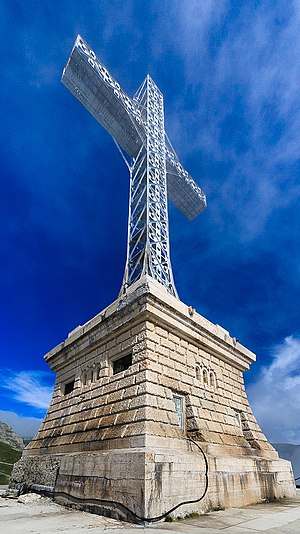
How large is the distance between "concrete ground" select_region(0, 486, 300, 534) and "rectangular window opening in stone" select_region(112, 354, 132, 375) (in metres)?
3.98

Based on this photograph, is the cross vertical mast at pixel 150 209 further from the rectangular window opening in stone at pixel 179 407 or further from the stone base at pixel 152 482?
the stone base at pixel 152 482

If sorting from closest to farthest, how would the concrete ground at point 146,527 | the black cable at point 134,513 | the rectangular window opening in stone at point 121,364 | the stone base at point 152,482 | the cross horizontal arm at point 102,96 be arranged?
the concrete ground at point 146,527, the black cable at point 134,513, the stone base at point 152,482, the rectangular window opening in stone at point 121,364, the cross horizontal arm at point 102,96

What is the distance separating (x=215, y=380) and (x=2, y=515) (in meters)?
8.11

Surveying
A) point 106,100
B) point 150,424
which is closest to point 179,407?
point 150,424

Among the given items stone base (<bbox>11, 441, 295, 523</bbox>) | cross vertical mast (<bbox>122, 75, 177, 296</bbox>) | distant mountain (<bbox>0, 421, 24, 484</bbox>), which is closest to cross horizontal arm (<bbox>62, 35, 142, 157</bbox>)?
cross vertical mast (<bbox>122, 75, 177, 296</bbox>)

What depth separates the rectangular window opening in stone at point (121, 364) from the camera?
10672 millimetres

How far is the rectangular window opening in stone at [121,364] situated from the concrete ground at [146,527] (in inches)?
157

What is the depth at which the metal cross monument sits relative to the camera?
1809cm

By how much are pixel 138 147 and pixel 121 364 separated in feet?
56.4

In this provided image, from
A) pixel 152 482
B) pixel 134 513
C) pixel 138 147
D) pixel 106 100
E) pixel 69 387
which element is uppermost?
pixel 106 100

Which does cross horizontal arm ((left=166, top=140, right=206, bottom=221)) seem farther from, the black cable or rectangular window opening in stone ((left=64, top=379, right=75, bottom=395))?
the black cable

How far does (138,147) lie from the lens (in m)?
23.3

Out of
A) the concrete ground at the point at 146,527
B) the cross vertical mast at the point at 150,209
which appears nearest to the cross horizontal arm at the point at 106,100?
the cross vertical mast at the point at 150,209

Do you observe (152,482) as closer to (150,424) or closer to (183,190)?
(150,424)
